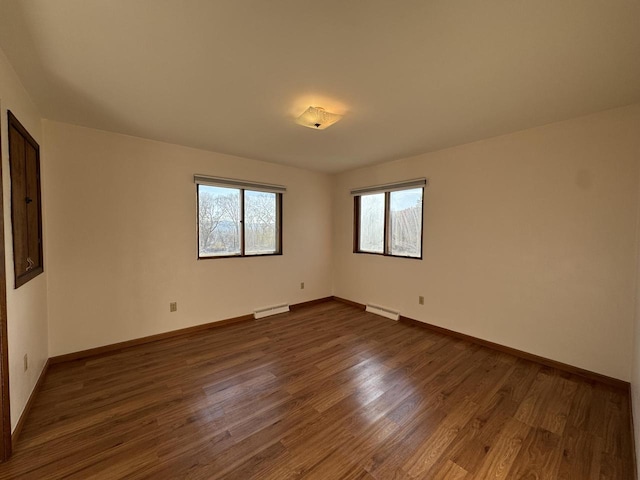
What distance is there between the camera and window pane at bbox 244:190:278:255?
389 cm

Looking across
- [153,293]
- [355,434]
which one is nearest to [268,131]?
[153,293]

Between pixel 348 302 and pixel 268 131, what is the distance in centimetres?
316

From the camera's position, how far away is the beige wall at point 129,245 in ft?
8.61

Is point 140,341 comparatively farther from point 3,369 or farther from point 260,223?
point 260,223

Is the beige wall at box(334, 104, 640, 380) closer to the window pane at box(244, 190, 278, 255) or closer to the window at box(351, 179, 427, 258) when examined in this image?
the window at box(351, 179, 427, 258)

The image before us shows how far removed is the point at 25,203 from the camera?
6.70 ft

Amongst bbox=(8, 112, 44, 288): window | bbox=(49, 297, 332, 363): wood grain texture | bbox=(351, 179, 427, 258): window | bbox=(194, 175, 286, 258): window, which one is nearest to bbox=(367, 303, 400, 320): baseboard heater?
bbox=(351, 179, 427, 258): window

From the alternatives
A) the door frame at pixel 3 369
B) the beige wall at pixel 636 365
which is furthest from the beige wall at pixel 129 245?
the beige wall at pixel 636 365

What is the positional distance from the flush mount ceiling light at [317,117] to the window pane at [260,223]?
1.87 metres

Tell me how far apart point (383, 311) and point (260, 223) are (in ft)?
7.69

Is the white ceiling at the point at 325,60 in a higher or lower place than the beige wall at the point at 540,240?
higher

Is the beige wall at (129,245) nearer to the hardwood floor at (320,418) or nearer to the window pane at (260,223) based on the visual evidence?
the window pane at (260,223)

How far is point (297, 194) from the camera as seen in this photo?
440cm

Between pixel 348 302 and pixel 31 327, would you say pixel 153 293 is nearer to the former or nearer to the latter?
pixel 31 327
